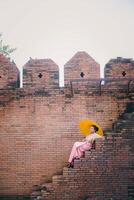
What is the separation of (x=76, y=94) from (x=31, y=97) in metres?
1.27

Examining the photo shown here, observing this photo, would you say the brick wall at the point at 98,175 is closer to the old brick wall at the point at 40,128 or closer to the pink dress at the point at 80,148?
the pink dress at the point at 80,148

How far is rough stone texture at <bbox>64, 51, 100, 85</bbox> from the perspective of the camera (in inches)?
431

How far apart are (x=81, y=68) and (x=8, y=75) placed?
2.11 m

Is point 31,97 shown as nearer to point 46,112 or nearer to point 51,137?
point 46,112

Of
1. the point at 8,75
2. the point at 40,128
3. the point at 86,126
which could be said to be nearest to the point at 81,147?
the point at 86,126

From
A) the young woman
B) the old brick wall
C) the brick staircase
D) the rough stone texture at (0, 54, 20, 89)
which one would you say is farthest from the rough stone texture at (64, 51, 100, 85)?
the brick staircase

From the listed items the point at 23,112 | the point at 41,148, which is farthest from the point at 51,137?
the point at 23,112

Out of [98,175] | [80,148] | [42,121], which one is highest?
[42,121]

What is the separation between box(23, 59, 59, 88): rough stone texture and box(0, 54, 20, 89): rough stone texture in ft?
0.81

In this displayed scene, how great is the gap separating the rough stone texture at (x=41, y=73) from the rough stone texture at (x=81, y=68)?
12.4 inches

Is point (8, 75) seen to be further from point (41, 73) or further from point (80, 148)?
point (80, 148)

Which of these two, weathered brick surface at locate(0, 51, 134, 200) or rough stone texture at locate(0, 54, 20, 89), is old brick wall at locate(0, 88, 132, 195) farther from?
rough stone texture at locate(0, 54, 20, 89)

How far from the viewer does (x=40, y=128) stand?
1075 centimetres

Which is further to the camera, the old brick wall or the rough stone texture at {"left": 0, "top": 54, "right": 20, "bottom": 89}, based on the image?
the rough stone texture at {"left": 0, "top": 54, "right": 20, "bottom": 89}
